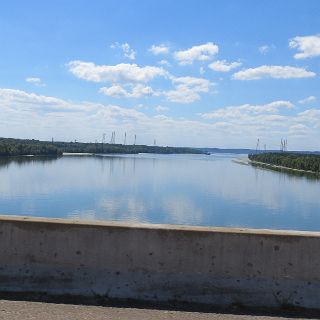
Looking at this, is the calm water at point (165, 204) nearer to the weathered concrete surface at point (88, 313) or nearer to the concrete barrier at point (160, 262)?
the concrete barrier at point (160, 262)

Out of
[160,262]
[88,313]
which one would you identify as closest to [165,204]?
[160,262]

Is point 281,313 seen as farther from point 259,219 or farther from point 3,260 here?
point 259,219

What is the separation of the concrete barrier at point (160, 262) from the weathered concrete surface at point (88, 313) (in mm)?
368

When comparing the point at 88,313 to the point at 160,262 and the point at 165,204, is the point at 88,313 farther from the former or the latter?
the point at 165,204

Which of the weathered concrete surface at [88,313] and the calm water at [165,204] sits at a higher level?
the weathered concrete surface at [88,313]

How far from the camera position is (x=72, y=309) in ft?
18.6

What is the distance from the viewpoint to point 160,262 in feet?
20.2

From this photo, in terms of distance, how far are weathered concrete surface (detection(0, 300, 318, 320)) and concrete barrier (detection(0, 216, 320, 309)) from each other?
1.21 ft

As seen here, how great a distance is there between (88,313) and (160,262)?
1086 millimetres

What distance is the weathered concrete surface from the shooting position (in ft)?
17.6

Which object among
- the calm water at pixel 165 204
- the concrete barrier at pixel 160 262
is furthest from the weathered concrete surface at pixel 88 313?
the calm water at pixel 165 204

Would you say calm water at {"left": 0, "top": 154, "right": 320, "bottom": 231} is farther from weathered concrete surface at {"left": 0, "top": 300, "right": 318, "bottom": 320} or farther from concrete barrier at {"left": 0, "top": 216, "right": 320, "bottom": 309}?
weathered concrete surface at {"left": 0, "top": 300, "right": 318, "bottom": 320}

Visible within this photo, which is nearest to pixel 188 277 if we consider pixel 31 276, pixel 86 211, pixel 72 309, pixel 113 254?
pixel 113 254

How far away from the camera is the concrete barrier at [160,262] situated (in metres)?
6.01
